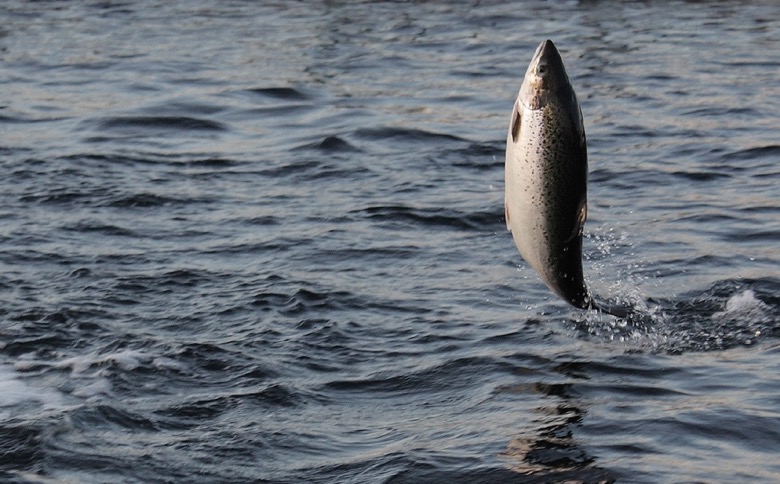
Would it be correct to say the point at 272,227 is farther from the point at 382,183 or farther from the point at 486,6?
the point at 486,6

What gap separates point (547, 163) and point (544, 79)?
335 millimetres

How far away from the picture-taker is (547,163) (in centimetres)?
600

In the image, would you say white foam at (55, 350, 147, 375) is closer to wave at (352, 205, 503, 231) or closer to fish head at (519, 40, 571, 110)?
fish head at (519, 40, 571, 110)

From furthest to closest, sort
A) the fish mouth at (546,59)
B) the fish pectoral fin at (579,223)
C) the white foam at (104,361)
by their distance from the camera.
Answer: the white foam at (104,361) → the fish pectoral fin at (579,223) → the fish mouth at (546,59)

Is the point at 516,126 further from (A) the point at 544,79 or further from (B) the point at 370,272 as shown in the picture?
(B) the point at 370,272

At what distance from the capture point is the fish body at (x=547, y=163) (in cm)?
600

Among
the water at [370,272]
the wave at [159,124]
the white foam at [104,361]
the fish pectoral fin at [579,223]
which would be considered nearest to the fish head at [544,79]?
the fish pectoral fin at [579,223]

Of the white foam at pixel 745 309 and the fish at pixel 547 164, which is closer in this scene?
the fish at pixel 547 164

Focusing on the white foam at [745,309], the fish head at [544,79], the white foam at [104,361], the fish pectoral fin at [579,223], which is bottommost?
the white foam at [745,309]

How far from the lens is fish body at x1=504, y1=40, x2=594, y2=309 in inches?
236

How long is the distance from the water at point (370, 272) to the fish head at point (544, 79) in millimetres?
1479

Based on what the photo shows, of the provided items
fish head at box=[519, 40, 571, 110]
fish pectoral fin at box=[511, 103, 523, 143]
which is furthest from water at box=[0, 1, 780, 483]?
fish head at box=[519, 40, 571, 110]

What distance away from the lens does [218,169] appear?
1245 cm

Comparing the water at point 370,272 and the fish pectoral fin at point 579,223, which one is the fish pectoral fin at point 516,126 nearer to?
the fish pectoral fin at point 579,223
